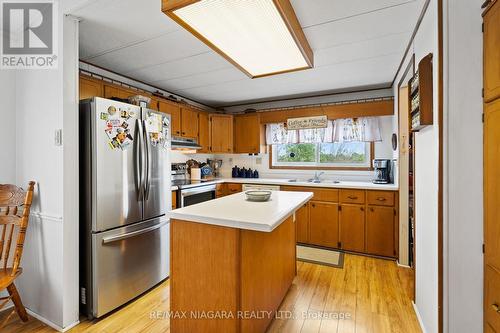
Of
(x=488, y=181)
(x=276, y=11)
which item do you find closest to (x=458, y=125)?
(x=488, y=181)

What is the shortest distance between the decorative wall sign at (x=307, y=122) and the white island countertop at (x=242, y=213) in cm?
220

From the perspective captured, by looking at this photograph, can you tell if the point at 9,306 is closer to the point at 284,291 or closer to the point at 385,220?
the point at 284,291

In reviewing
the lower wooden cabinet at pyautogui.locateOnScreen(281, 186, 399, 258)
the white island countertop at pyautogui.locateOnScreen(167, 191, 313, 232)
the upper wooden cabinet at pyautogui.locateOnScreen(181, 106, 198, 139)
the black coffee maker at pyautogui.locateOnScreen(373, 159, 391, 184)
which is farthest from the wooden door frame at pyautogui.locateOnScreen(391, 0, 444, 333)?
the upper wooden cabinet at pyautogui.locateOnScreen(181, 106, 198, 139)

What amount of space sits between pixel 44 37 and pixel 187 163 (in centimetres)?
254

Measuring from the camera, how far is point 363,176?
380cm

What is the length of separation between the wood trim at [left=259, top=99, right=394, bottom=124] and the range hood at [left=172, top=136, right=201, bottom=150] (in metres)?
1.31

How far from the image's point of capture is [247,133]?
4.34 metres

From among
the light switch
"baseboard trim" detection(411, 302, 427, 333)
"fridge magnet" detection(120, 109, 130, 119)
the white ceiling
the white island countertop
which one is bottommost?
"baseboard trim" detection(411, 302, 427, 333)

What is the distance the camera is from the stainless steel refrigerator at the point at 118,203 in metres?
1.90

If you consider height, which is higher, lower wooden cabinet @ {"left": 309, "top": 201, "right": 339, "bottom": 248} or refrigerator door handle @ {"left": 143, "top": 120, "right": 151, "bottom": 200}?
refrigerator door handle @ {"left": 143, "top": 120, "right": 151, "bottom": 200}

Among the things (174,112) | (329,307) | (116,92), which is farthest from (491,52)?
(174,112)

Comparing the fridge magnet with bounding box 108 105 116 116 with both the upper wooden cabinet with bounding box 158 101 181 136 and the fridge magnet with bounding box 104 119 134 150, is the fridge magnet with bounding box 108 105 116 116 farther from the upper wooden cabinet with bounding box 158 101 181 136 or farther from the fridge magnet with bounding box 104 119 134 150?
the upper wooden cabinet with bounding box 158 101 181 136

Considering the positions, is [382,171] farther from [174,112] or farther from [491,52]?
[174,112]

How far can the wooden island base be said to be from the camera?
4.71 feet
